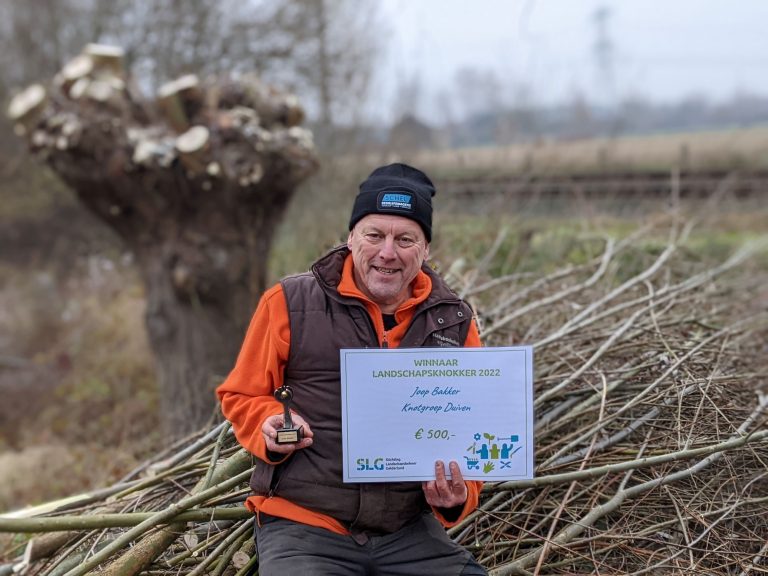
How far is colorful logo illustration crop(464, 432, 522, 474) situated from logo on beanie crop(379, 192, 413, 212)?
28.9 inches

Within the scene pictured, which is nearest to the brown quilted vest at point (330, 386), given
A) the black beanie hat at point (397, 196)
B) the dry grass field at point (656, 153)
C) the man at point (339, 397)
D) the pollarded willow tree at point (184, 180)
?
the man at point (339, 397)

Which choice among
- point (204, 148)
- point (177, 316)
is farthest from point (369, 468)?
point (177, 316)

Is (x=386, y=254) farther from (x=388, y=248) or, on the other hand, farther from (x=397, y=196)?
(x=397, y=196)

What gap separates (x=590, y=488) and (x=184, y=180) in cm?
407

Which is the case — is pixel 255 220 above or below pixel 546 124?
below

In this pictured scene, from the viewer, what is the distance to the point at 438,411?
2.33 m

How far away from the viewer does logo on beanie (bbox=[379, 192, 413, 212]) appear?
239 cm

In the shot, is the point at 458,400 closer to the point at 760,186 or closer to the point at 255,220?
the point at 255,220

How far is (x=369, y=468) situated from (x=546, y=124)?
1121 cm

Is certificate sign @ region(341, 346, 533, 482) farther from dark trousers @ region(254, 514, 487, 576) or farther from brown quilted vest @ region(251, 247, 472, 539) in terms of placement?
dark trousers @ region(254, 514, 487, 576)

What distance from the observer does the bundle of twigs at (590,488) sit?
8.58 feet

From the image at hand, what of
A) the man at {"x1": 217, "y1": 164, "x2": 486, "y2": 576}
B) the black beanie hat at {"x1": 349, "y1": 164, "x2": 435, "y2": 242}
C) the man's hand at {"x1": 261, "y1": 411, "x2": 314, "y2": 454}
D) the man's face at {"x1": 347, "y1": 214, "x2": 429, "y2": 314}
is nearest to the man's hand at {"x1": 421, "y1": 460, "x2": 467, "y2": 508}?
the man at {"x1": 217, "y1": 164, "x2": 486, "y2": 576}

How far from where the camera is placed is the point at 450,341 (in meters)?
2.45

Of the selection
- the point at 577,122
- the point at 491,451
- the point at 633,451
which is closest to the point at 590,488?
the point at 633,451
